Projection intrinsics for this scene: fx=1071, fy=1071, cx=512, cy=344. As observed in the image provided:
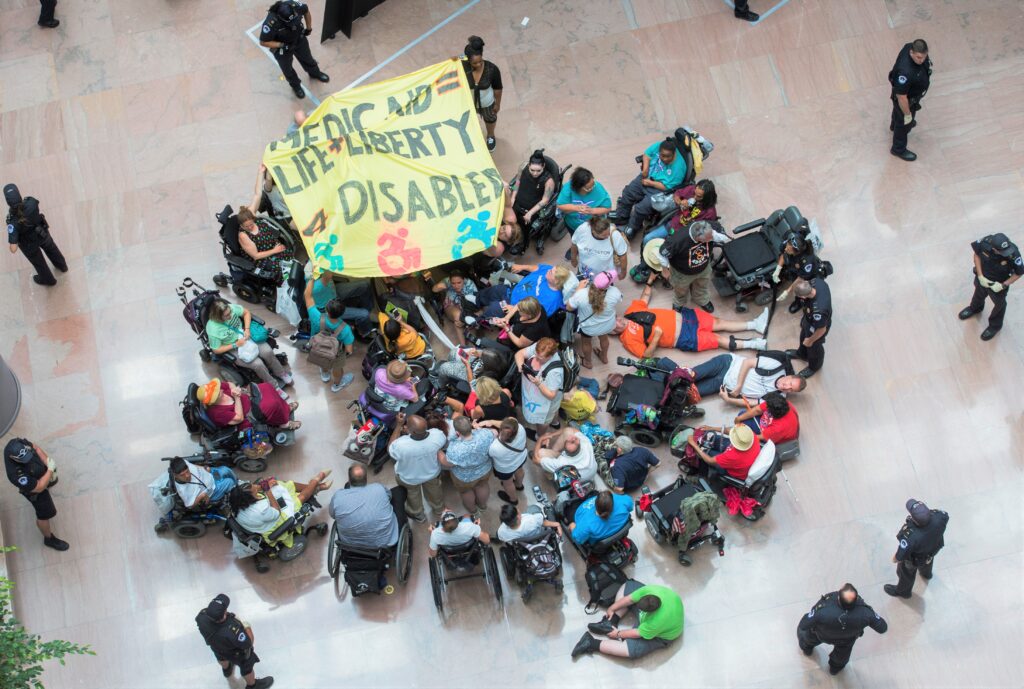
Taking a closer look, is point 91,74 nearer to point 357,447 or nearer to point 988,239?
point 357,447

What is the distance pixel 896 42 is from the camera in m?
13.7

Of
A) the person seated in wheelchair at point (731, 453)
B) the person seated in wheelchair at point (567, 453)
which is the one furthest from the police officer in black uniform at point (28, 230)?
the person seated in wheelchair at point (731, 453)

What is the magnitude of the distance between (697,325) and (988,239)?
3.10 metres

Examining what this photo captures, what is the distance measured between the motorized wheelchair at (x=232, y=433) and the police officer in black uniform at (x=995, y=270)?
751cm

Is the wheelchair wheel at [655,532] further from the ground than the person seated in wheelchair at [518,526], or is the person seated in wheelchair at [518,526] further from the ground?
the person seated in wheelchair at [518,526]

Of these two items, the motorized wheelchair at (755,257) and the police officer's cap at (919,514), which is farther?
the motorized wheelchair at (755,257)

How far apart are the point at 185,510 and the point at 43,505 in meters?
1.48

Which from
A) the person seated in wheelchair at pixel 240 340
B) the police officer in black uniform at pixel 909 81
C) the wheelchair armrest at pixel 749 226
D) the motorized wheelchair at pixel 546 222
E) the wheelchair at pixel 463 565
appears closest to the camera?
the wheelchair at pixel 463 565

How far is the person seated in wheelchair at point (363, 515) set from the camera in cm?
1004

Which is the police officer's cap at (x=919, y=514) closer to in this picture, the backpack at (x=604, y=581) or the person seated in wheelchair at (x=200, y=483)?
the backpack at (x=604, y=581)

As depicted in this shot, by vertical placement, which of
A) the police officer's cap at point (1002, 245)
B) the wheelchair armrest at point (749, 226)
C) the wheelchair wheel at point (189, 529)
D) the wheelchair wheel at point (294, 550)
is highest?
the police officer's cap at point (1002, 245)

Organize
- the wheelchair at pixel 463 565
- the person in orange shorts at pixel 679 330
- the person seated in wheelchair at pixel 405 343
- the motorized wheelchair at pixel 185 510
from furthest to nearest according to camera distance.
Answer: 1. the person in orange shorts at pixel 679 330
2. the person seated in wheelchair at pixel 405 343
3. the motorized wheelchair at pixel 185 510
4. the wheelchair at pixel 463 565

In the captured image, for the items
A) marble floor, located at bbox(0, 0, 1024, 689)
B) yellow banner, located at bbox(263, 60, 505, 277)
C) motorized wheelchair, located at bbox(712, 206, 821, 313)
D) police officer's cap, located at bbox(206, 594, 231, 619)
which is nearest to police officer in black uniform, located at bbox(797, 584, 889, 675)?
marble floor, located at bbox(0, 0, 1024, 689)

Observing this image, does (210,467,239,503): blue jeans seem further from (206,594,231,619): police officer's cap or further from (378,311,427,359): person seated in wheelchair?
(378,311,427,359): person seated in wheelchair
